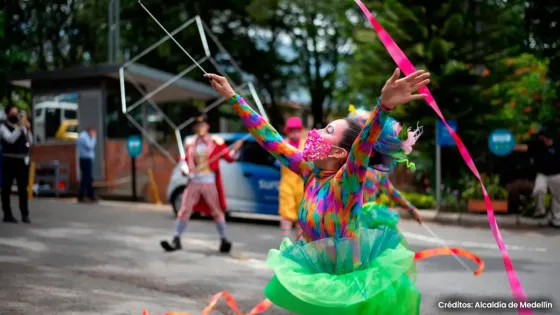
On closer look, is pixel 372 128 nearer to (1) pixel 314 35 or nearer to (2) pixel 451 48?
(2) pixel 451 48

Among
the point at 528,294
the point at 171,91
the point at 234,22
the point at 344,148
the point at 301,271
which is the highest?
the point at 234,22

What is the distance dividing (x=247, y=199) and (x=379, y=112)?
9351 millimetres

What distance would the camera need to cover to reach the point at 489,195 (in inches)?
516

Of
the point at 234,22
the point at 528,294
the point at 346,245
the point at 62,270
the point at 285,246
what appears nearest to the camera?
the point at 346,245

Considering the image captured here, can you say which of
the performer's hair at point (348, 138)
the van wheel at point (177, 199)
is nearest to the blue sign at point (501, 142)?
the van wheel at point (177, 199)

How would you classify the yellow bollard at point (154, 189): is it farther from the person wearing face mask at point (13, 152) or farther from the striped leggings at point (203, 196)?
the striped leggings at point (203, 196)

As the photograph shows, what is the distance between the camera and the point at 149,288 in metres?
6.07

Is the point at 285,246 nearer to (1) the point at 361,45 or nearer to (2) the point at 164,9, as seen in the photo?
(1) the point at 361,45

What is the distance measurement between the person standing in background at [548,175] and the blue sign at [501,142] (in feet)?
4.05

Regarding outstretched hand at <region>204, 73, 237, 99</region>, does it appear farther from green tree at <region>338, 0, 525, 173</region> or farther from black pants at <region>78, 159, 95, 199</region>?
black pants at <region>78, 159, 95, 199</region>

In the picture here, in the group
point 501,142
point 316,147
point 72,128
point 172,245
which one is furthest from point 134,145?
point 316,147

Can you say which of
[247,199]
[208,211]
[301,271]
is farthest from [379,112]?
[247,199]

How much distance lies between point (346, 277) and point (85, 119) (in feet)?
55.4

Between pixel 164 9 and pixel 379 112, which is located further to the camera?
pixel 164 9
